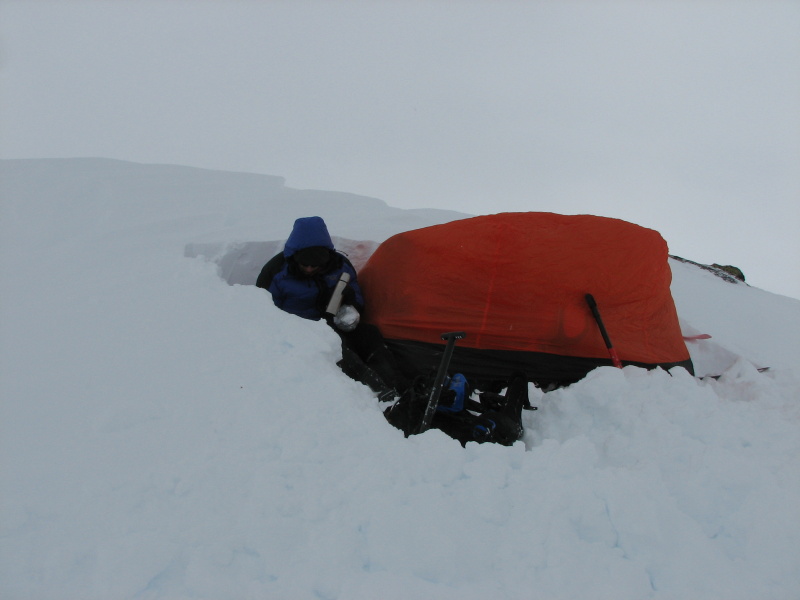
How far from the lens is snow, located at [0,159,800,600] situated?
1526 mm

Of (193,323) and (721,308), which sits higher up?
(193,323)

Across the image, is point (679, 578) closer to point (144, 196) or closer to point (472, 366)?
point (472, 366)

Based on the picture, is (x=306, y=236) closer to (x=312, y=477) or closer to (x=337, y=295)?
(x=337, y=295)

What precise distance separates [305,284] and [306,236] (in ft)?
1.15

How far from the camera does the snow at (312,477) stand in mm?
1526

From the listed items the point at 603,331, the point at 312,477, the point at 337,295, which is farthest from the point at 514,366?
the point at 312,477

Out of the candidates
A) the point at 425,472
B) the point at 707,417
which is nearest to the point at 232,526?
the point at 425,472

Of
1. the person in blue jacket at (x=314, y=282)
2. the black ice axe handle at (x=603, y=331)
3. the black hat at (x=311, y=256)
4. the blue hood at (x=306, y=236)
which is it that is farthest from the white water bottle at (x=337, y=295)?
the black ice axe handle at (x=603, y=331)

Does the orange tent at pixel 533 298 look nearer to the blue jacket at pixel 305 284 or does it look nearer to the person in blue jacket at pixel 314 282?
the person in blue jacket at pixel 314 282

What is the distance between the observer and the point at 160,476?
1794 mm

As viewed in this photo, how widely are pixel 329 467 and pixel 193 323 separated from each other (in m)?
1.26

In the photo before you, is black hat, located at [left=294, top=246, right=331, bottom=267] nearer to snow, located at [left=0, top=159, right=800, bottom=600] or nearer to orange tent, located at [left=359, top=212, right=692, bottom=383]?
orange tent, located at [left=359, top=212, right=692, bottom=383]

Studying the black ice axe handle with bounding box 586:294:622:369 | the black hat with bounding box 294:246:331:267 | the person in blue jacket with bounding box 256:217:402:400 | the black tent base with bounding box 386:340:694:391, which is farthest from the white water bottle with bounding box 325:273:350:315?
the black ice axe handle with bounding box 586:294:622:369

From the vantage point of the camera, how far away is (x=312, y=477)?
5.98ft
